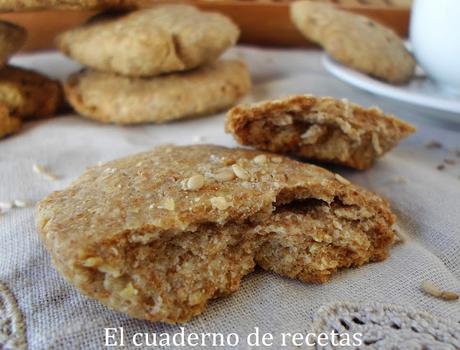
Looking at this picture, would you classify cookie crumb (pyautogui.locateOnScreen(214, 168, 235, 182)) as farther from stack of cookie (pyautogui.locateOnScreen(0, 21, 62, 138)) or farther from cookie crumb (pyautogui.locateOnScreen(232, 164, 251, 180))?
stack of cookie (pyautogui.locateOnScreen(0, 21, 62, 138))

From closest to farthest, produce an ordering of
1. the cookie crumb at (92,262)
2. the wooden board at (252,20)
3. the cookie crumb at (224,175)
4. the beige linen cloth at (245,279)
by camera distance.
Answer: the cookie crumb at (92,262) → the beige linen cloth at (245,279) → the cookie crumb at (224,175) → the wooden board at (252,20)

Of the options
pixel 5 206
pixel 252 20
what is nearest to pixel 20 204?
pixel 5 206

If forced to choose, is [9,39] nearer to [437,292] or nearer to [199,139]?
[199,139]

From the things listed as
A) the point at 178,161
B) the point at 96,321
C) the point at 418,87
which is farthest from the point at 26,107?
the point at 418,87

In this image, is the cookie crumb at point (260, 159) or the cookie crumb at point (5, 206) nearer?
the cookie crumb at point (260, 159)

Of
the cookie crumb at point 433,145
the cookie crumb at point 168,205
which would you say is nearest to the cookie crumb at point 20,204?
the cookie crumb at point 168,205

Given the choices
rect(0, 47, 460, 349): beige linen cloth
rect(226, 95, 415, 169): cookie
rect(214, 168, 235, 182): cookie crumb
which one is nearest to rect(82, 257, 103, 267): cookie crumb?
A: rect(0, 47, 460, 349): beige linen cloth

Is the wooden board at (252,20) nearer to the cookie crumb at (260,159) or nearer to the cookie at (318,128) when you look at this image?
the cookie at (318,128)
